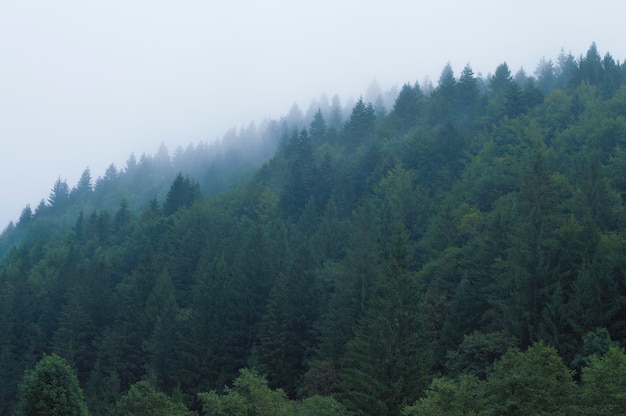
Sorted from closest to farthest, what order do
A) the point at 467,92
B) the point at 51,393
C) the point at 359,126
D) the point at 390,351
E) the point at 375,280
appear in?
the point at 51,393 → the point at 390,351 → the point at 375,280 → the point at 467,92 → the point at 359,126

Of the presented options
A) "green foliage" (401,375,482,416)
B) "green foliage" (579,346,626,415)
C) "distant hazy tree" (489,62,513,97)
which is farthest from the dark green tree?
"distant hazy tree" (489,62,513,97)

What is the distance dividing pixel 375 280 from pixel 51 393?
78.8 feet

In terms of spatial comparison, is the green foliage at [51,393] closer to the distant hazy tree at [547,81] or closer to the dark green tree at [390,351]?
the dark green tree at [390,351]

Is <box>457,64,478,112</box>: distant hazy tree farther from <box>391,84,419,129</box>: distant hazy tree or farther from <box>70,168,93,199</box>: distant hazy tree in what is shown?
<box>70,168,93,199</box>: distant hazy tree

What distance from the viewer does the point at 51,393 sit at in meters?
32.6

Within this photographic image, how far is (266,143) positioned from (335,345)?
4168 inches

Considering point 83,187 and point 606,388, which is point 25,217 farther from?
point 606,388

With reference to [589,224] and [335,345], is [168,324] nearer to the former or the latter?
[335,345]

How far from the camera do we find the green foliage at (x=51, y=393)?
3250 cm

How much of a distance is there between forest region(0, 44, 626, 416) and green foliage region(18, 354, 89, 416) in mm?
129

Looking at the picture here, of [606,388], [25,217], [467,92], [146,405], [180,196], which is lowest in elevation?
[606,388]

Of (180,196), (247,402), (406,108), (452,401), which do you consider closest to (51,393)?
(247,402)

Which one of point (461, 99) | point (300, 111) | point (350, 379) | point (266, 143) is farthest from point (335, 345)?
point (300, 111)

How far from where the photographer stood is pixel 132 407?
35406 millimetres
